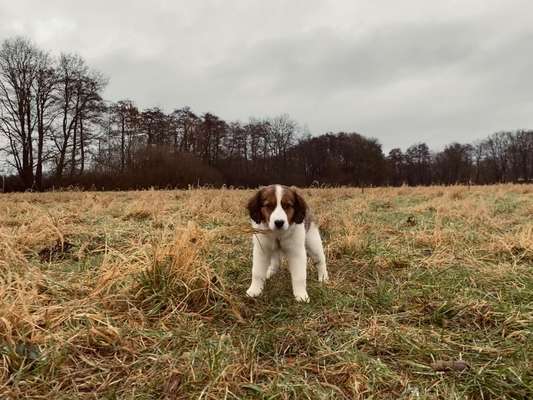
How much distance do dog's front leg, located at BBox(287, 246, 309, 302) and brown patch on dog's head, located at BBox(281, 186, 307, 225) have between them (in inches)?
10.4

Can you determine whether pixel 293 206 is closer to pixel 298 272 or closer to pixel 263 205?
pixel 263 205

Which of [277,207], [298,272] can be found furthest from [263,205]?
[298,272]

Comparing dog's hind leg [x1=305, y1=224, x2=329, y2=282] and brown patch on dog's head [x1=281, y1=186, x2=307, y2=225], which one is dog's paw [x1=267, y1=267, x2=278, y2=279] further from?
brown patch on dog's head [x1=281, y1=186, x2=307, y2=225]

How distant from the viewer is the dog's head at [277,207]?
368cm

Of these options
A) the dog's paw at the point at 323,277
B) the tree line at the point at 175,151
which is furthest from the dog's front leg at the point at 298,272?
the tree line at the point at 175,151

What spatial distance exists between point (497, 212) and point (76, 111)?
39.1m

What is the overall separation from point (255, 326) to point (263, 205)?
127 cm

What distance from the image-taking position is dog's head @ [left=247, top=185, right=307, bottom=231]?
12.1 feet

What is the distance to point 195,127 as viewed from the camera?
53938mm

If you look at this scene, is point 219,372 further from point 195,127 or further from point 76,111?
point 195,127

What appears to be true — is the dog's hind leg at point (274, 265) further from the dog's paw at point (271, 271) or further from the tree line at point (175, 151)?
the tree line at point (175, 151)


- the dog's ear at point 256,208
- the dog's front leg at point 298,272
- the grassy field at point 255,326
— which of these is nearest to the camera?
the grassy field at point 255,326

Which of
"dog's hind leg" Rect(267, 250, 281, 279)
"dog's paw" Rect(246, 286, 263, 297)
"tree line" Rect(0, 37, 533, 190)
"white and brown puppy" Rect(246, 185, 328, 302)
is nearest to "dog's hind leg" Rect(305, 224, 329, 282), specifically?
"dog's hind leg" Rect(267, 250, 281, 279)

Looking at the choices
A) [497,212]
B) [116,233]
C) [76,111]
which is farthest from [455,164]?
[116,233]
